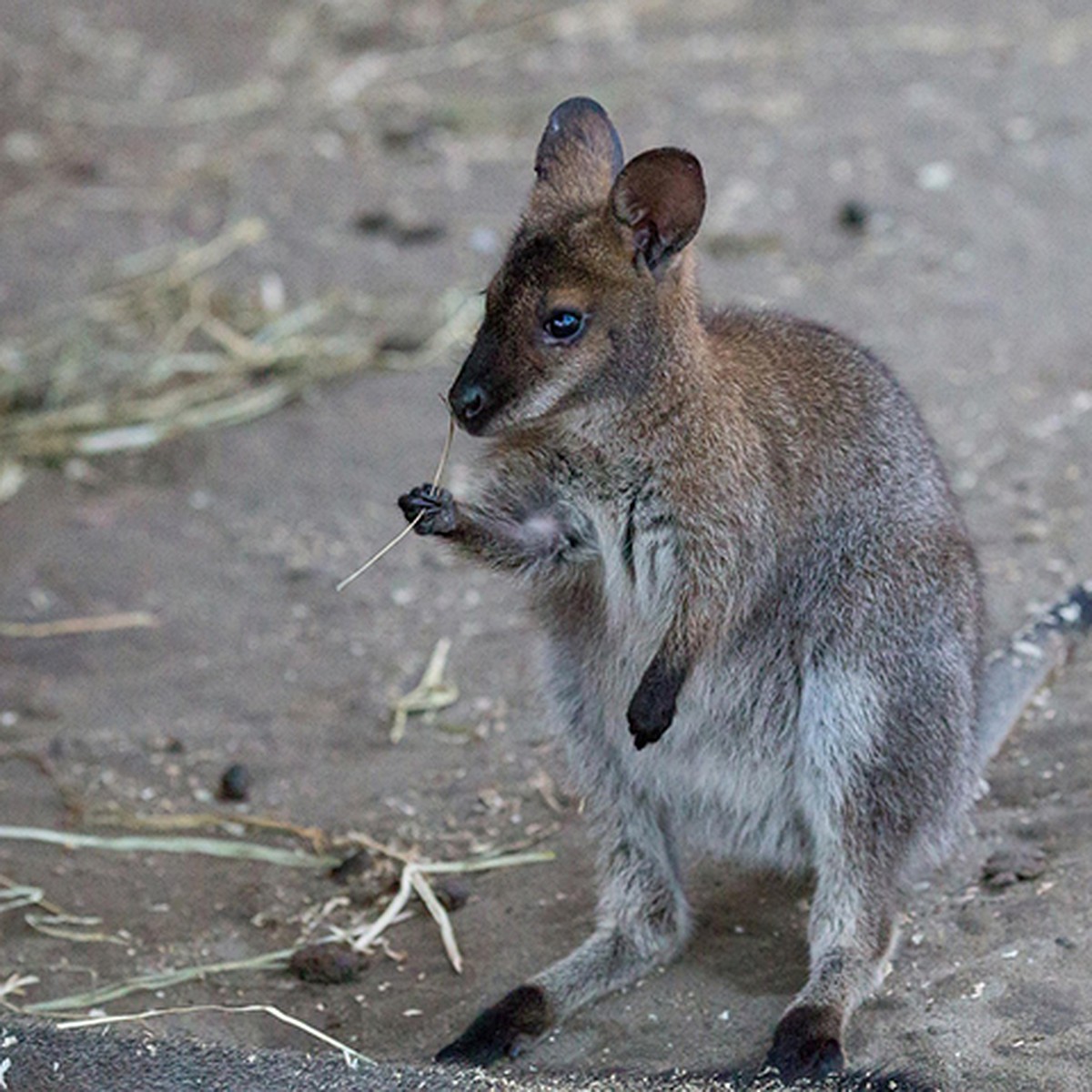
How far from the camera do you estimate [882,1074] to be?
3.56 m

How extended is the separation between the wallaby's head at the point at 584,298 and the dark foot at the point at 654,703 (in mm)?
579

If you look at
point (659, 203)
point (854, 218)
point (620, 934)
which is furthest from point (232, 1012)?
point (854, 218)

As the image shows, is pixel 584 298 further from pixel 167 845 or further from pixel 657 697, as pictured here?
pixel 167 845

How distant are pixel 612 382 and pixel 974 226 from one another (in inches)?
180

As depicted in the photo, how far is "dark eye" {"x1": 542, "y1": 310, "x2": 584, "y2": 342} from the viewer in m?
3.74

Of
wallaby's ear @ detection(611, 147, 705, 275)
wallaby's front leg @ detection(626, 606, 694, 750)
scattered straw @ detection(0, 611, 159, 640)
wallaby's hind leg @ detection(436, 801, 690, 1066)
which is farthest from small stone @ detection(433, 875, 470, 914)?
scattered straw @ detection(0, 611, 159, 640)

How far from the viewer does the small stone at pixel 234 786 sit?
17.2 feet

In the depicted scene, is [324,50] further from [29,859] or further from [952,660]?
[952,660]

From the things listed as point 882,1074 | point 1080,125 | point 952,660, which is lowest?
point 882,1074

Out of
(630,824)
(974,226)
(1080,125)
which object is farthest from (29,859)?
(1080,125)

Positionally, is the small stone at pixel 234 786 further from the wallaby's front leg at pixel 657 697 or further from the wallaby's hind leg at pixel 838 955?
the wallaby's hind leg at pixel 838 955

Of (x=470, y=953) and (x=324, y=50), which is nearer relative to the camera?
(x=470, y=953)

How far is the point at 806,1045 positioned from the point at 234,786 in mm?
2020

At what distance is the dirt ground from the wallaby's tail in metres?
0.11
